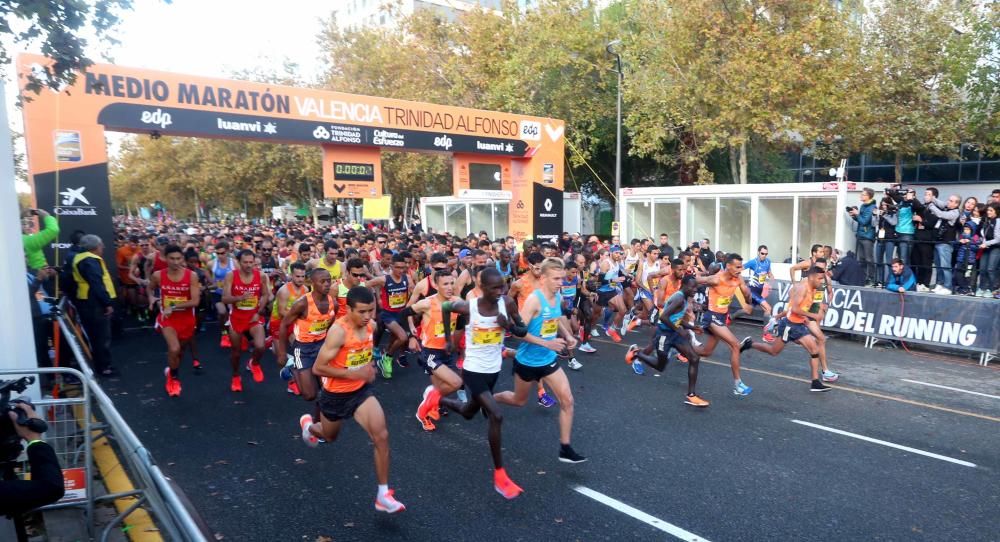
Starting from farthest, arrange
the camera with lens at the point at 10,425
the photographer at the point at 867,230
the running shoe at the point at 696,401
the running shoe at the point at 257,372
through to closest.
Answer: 1. the photographer at the point at 867,230
2. the running shoe at the point at 257,372
3. the running shoe at the point at 696,401
4. the camera with lens at the point at 10,425

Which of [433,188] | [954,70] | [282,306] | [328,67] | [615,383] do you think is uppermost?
[328,67]

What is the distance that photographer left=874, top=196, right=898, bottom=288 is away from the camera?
13.5 meters

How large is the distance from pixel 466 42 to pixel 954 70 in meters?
18.3

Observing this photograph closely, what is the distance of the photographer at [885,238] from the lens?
44.3 feet

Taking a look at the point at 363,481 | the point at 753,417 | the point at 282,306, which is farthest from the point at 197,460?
the point at 753,417

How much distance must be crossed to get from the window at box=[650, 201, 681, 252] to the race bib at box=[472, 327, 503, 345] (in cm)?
1396

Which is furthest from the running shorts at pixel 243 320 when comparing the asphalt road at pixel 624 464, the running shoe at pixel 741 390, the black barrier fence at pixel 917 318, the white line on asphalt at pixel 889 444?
the black barrier fence at pixel 917 318

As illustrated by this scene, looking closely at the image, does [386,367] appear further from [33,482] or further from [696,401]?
[33,482]

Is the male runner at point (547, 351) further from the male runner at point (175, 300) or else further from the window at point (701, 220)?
the window at point (701, 220)

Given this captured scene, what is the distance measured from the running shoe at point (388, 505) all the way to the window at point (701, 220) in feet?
48.7

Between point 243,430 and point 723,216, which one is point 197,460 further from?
point 723,216

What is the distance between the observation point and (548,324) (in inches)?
236

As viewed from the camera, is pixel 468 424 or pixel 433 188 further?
pixel 433 188

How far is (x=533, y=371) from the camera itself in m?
5.94
